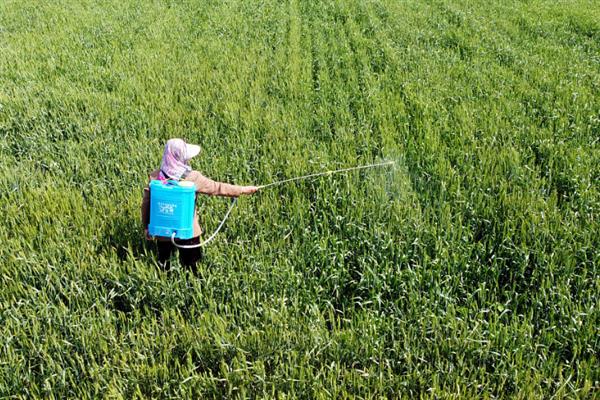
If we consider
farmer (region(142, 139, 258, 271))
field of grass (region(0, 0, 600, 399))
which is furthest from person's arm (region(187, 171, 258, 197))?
field of grass (region(0, 0, 600, 399))

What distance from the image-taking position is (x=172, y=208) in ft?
9.63

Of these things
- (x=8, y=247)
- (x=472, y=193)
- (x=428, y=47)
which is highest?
(x=428, y=47)

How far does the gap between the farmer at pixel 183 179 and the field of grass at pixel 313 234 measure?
0.39 feet

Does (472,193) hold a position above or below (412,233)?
above

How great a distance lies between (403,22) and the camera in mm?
10758

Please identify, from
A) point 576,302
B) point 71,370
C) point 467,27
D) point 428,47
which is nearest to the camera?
point 71,370

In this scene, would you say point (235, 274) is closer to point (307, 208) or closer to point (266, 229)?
point (266, 229)

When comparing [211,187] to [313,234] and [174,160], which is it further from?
[313,234]

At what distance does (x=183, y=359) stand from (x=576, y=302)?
2295 millimetres

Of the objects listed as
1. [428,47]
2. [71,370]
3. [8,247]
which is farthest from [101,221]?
[428,47]

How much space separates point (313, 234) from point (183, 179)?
1028mm

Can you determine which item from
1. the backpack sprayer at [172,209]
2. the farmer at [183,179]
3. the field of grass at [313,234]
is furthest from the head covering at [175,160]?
the field of grass at [313,234]

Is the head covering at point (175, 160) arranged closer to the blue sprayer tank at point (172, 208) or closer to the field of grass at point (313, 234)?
the blue sprayer tank at point (172, 208)

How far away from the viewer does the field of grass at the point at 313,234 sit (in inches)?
102
